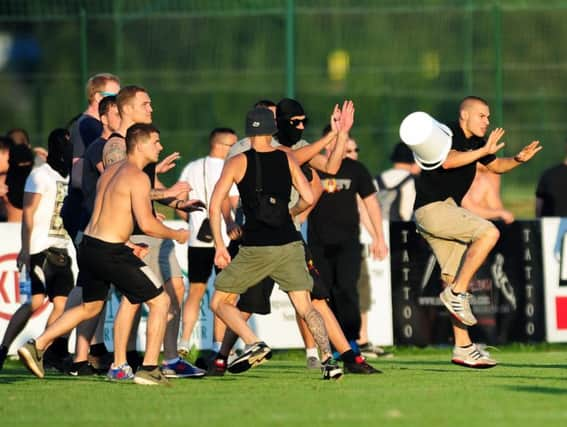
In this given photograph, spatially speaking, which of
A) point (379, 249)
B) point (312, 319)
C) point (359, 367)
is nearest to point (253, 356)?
point (312, 319)

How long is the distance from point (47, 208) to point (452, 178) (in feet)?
11.7

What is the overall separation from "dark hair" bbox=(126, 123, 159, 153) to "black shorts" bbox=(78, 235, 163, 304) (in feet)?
2.35

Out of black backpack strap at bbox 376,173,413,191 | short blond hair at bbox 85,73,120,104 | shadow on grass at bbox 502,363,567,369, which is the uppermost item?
short blond hair at bbox 85,73,120,104

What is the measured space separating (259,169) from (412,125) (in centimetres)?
121

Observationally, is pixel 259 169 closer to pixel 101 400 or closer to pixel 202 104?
pixel 101 400

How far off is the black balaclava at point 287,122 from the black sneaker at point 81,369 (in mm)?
2369

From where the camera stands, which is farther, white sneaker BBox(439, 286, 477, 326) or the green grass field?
white sneaker BBox(439, 286, 477, 326)

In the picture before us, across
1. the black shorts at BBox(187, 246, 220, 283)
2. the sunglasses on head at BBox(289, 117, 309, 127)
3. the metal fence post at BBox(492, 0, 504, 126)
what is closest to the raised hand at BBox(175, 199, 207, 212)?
the sunglasses on head at BBox(289, 117, 309, 127)

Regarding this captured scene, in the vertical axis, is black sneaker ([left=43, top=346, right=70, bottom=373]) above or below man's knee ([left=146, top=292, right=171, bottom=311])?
below

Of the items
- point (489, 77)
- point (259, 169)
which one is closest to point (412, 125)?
point (259, 169)

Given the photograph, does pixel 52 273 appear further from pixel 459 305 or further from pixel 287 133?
pixel 459 305

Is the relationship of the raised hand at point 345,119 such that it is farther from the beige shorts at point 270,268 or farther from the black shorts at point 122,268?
the black shorts at point 122,268

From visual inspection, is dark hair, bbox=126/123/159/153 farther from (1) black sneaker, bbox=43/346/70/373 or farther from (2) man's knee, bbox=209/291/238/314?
(1) black sneaker, bbox=43/346/70/373

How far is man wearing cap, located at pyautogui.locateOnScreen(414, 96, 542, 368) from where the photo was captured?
42.0 ft
